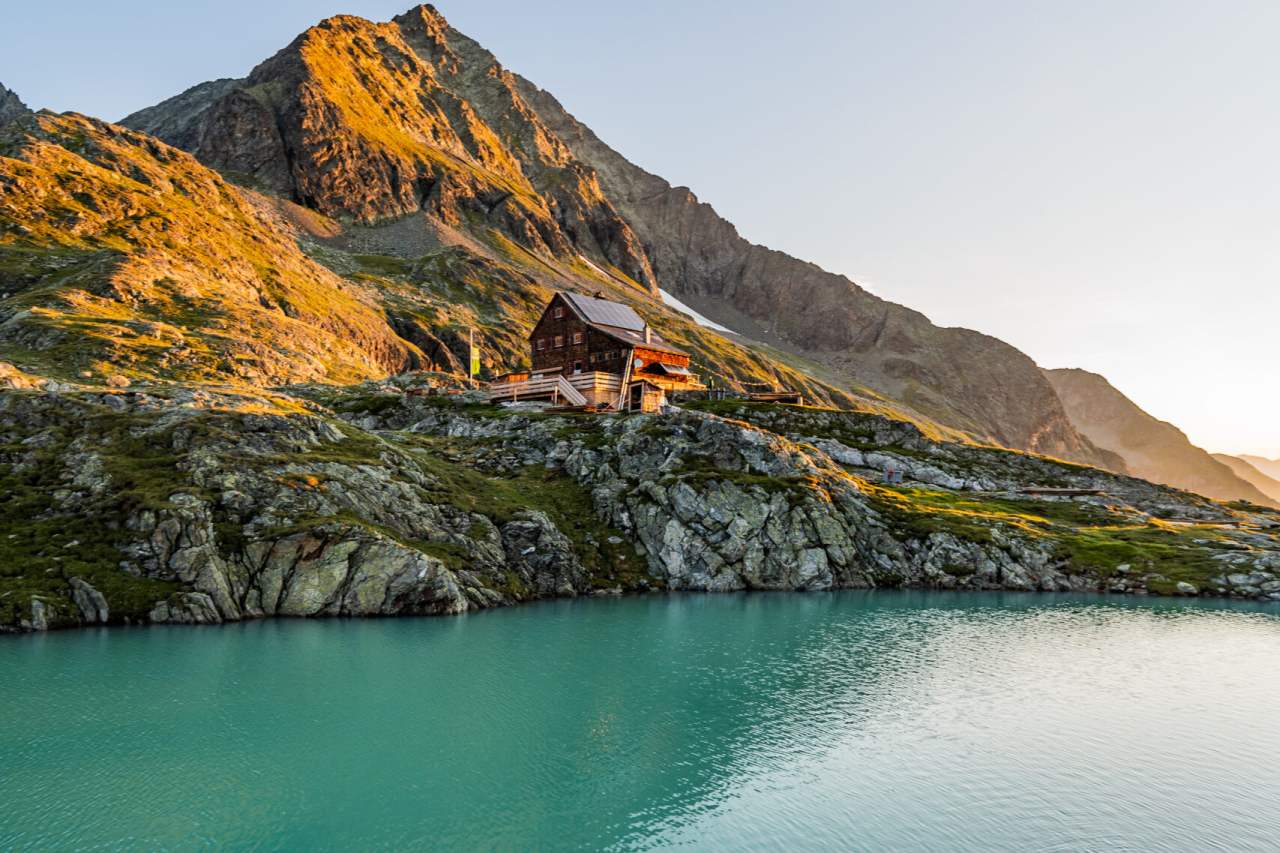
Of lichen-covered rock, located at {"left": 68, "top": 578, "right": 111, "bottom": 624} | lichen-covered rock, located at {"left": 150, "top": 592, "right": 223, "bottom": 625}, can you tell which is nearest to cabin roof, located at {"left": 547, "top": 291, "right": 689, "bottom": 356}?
lichen-covered rock, located at {"left": 150, "top": 592, "right": 223, "bottom": 625}

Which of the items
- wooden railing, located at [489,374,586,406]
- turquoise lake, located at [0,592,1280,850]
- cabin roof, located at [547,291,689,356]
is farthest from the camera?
cabin roof, located at [547,291,689,356]

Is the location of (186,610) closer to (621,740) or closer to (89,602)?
(89,602)

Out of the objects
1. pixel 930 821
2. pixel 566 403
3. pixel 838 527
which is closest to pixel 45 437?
pixel 566 403

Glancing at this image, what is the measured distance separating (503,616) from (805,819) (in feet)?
141

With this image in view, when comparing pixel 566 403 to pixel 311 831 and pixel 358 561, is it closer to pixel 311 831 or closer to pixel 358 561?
pixel 358 561

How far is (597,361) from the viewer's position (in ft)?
400

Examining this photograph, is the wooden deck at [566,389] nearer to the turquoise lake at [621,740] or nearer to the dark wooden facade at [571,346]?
the dark wooden facade at [571,346]

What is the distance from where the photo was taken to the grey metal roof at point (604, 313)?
124938 mm

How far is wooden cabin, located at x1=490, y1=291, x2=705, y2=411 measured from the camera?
117938mm

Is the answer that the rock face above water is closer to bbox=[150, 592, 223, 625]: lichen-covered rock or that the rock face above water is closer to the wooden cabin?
bbox=[150, 592, 223, 625]: lichen-covered rock

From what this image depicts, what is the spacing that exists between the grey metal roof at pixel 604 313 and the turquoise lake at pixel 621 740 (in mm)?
72999

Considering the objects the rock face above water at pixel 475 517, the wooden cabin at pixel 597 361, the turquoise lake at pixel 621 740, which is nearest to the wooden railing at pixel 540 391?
the wooden cabin at pixel 597 361

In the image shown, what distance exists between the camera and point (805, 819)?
28344 mm

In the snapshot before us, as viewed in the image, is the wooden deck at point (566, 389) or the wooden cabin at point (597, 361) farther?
the wooden cabin at point (597, 361)
